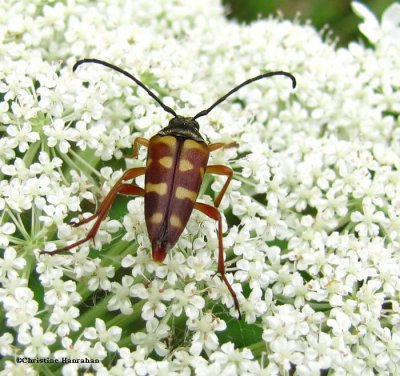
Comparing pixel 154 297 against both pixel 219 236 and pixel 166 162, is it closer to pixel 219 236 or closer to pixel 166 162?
pixel 219 236

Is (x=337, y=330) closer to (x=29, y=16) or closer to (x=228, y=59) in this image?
(x=228, y=59)

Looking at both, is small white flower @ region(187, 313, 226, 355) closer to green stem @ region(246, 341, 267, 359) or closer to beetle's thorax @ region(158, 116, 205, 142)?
green stem @ region(246, 341, 267, 359)

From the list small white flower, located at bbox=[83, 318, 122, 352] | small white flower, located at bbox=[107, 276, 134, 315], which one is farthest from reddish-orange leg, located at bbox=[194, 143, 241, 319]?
small white flower, located at bbox=[83, 318, 122, 352]

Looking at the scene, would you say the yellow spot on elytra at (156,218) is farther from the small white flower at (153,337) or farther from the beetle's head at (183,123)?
the beetle's head at (183,123)

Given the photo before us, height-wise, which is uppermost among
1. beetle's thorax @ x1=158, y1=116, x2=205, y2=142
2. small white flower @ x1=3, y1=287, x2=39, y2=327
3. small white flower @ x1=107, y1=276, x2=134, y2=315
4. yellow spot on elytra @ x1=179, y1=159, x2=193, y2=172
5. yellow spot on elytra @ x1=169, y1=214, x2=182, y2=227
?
beetle's thorax @ x1=158, y1=116, x2=205, y2=142

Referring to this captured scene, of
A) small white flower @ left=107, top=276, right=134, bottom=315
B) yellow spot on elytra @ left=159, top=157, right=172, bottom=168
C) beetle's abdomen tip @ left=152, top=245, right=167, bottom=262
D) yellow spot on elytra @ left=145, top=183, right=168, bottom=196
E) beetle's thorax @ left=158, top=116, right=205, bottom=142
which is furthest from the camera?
beetle's thorax @ left=158, top=116, right=205, bottom=142
